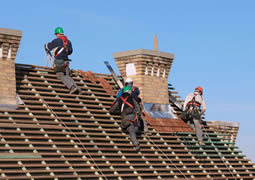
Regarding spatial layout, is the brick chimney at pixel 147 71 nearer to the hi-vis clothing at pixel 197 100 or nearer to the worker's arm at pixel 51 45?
the hi-vis clothing at pixel 197 100

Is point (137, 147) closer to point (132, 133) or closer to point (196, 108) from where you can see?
point (132, 133)

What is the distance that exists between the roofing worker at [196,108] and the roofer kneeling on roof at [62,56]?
16.0ft

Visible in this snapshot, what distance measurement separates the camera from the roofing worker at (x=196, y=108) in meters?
22.6

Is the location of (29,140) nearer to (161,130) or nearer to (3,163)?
(3,163)

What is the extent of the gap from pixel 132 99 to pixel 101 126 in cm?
138

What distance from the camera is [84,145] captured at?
17984 millimetres

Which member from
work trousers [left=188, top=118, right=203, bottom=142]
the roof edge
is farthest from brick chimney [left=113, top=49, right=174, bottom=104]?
the roof edge

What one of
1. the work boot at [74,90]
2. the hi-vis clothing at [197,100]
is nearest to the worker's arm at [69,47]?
the work boot at [74,90]

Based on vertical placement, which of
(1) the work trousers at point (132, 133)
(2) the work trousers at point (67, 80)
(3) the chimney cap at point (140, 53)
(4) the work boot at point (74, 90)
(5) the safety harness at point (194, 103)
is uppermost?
(3) the chimney cap at point (140, 53)

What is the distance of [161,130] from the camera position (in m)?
21.8

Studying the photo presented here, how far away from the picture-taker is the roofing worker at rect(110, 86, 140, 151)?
19.6 m

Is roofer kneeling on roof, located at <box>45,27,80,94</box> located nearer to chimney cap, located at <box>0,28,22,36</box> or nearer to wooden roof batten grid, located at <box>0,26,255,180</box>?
wooden roof batten grid, located at <box>0,26,255,180</box>

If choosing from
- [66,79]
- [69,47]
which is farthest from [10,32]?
[66,79]

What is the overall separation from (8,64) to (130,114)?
4.24 metres
